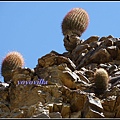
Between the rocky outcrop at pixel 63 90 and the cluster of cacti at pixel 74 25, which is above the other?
the cluster of cacti at pixel 74 25

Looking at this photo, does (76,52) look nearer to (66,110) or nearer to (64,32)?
(64,32)

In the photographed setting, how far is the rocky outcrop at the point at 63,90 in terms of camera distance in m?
13.6

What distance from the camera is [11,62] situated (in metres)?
19.4

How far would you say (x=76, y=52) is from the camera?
66.9ft

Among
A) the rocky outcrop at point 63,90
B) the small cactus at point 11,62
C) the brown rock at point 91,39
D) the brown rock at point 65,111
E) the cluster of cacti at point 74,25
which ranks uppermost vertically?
the cluster of cacti at point 74,25

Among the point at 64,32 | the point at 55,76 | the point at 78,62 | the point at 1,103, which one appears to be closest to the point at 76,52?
the point at 78,62

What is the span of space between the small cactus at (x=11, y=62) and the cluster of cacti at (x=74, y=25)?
321 centimetres

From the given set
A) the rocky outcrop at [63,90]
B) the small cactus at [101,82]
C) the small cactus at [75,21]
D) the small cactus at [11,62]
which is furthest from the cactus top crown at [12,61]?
the small cactus at [101,82]

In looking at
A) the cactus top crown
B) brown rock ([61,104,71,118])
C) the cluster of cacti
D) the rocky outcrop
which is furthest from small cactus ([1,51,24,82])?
brown rock ([61,104,71,118])

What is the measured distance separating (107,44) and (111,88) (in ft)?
14.2

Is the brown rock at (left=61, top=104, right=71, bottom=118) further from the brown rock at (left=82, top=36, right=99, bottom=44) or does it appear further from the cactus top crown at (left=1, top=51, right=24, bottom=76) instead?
the brown rock at (left=82, top=36, right=99, bottom=44)

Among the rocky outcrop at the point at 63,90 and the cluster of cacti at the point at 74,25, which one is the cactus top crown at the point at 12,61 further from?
the cluster of cacti at the point at 74,25

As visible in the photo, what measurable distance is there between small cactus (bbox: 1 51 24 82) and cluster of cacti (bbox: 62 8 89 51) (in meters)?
3.21

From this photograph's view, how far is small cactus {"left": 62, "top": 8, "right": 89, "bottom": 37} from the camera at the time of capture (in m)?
21.7
